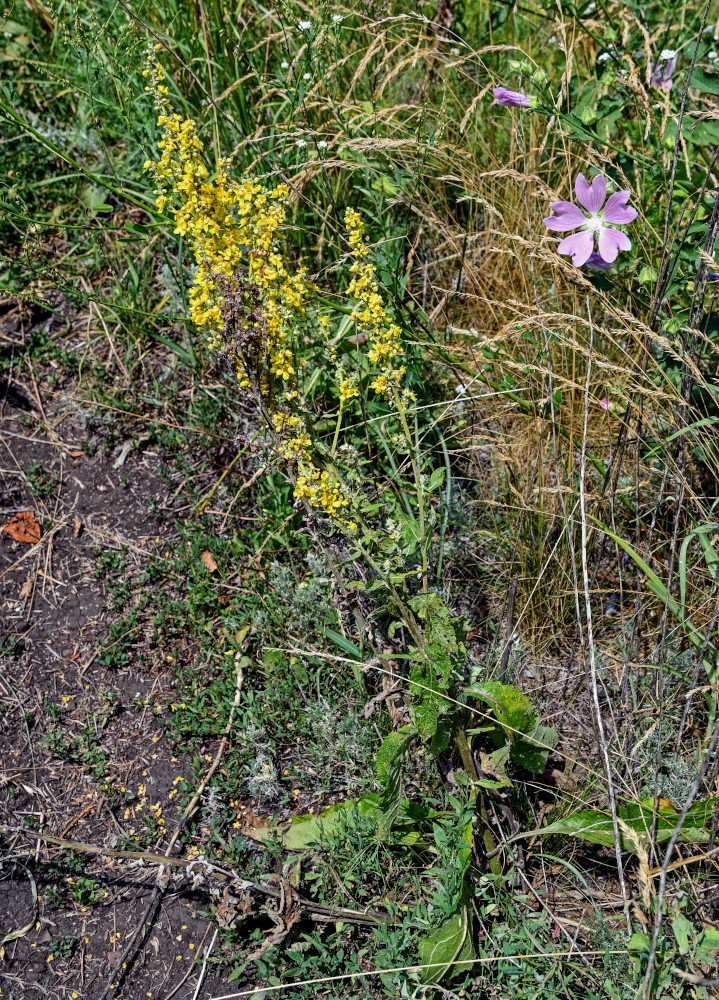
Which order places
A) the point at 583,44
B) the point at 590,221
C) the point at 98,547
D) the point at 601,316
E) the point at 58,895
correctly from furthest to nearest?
the point at 583,44 < the point at 98,547 < the point at 601,316 < the point at 58,895 < the point at 590,221

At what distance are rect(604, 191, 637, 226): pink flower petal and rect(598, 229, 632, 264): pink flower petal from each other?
29 mm

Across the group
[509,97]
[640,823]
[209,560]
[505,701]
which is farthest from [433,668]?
[509,97]

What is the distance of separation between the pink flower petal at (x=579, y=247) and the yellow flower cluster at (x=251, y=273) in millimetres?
627

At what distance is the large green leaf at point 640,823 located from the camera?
1.84 meters

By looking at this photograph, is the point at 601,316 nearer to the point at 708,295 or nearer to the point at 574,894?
the point at 708,295

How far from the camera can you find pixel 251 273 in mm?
1949

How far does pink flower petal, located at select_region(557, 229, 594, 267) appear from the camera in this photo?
6.34ft

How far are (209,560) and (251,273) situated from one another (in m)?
1.11

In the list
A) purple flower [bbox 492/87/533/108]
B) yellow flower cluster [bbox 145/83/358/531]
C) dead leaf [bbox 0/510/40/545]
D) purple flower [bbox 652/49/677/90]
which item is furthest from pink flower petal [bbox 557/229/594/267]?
dead leaf [bbox 0/510/40/545]

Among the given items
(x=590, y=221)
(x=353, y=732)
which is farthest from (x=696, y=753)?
(x=590, y=221)

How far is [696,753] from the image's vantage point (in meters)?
2.04

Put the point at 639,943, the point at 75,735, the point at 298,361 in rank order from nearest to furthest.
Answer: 1. the point at 639,943
2. the point at 298,361
3. the point at 75,735

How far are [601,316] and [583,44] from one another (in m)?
1.15

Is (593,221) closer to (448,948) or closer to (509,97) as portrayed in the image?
(509,97)
